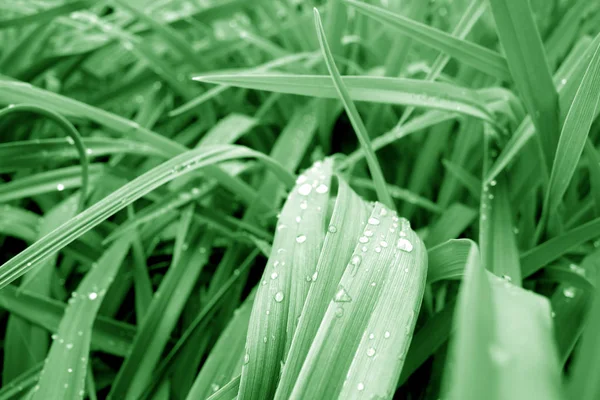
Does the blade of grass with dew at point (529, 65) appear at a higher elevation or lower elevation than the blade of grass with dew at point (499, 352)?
higher

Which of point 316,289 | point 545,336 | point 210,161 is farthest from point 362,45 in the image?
point 545,336

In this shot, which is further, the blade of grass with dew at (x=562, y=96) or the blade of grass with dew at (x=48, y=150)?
the blade of grass with dew at (x=48, y=150)

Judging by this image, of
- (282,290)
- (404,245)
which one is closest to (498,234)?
(404,245)

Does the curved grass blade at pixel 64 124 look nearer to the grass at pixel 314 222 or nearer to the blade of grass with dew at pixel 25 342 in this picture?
the grass at pixel 314 222

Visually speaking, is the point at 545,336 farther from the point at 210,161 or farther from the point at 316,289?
the point at 210,161

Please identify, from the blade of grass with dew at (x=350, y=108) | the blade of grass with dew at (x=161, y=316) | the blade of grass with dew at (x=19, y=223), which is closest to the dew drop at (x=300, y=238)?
the blade of grass with dew at (x=350, y=108)

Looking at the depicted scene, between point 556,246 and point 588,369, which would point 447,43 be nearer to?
point 556,246
